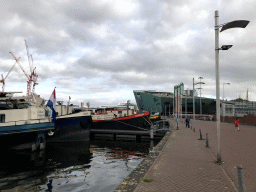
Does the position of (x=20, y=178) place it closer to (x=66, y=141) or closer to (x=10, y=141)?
(x=10, y=141)

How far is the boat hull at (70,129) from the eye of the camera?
23.0 meters

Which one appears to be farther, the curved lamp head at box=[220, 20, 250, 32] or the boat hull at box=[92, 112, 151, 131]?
the boat hull at box=[92, 112, 151, 131]

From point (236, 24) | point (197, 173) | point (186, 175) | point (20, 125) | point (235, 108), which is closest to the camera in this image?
point (186, 175)

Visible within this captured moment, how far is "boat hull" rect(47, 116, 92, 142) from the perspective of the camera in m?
23.0

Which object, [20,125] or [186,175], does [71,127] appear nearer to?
[20,125]

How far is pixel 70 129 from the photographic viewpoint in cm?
2338

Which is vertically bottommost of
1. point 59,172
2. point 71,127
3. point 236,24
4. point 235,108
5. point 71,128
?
point 59,172

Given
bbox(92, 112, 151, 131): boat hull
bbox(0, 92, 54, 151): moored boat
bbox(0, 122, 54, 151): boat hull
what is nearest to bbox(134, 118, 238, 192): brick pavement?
bbox(0, 122, 54, 151): boat hull

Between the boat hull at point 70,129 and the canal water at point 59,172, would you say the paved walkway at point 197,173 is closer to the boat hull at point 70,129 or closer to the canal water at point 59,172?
the canal water at point 59,172

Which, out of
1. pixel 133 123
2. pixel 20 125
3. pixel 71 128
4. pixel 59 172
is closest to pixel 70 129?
pixel 71 128

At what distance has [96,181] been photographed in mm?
9742

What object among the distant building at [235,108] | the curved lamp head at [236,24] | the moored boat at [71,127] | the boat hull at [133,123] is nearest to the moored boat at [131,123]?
the boat hull at [133,123]

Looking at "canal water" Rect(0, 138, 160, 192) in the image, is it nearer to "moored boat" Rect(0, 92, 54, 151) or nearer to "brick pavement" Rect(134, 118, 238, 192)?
"moored boat" Rect(0, 92, 54, 151)

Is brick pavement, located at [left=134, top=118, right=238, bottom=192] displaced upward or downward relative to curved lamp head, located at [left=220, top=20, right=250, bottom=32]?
downward
